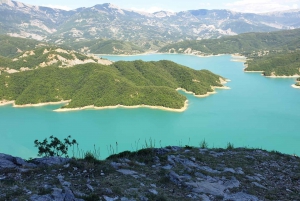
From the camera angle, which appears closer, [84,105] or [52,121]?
[52,121]

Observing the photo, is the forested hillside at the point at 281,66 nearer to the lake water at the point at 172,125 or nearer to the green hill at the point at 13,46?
the lake water at the point at 172,125

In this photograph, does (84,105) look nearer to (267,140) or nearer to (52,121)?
(52,121)

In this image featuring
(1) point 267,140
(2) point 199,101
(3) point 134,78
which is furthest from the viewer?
(3) point 134,78

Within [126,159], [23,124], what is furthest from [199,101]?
[126,159]

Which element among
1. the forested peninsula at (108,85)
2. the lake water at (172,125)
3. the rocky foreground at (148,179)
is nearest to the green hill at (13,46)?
the forested peninsula at (108,85)

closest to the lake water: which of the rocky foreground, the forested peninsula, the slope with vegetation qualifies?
the forested peninsula

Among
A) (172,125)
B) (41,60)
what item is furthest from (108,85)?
(41,60)

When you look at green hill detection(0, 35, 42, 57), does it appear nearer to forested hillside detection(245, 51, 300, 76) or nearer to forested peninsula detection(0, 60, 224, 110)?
forested peninsula detection(0, 60, 224, 110)

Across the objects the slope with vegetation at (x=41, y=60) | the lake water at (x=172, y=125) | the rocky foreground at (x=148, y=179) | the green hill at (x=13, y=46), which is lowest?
the lake water at (x=172, y=125)
